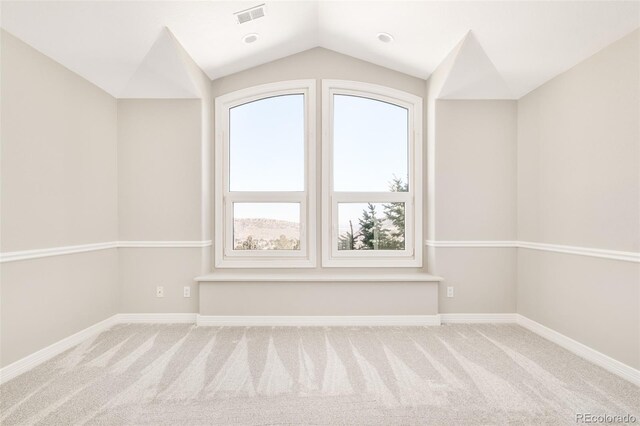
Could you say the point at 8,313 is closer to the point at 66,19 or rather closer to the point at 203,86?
the point at 66,19

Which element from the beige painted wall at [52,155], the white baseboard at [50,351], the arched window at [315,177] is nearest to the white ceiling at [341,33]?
the beige painted wall at [52,155]

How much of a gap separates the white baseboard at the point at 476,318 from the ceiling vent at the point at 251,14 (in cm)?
332

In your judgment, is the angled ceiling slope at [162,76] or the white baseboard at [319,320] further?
the white baseboard at [319,320]

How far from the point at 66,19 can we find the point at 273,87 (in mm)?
1852

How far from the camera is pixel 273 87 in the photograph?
3742 millimetres

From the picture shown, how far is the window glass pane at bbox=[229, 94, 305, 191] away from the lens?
380 cm

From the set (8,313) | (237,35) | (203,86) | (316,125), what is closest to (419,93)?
(316,125)

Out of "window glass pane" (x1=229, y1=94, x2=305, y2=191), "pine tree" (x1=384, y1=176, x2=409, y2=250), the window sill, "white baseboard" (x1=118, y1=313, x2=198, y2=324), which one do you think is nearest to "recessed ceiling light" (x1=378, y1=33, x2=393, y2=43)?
"window glass pane" (x1=229, y1=94, x2=305, y2=191)

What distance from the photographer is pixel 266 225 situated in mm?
3795

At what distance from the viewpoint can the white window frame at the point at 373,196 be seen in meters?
3.72

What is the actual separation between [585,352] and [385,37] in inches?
123

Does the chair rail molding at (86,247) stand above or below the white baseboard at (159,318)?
above

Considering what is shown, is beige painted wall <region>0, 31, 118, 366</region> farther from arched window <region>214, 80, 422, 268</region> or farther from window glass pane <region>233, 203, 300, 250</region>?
window glass pane <region>233, 203, 300, 250</region>

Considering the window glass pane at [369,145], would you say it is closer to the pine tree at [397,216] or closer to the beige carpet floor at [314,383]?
the pine tree at [397,216]
